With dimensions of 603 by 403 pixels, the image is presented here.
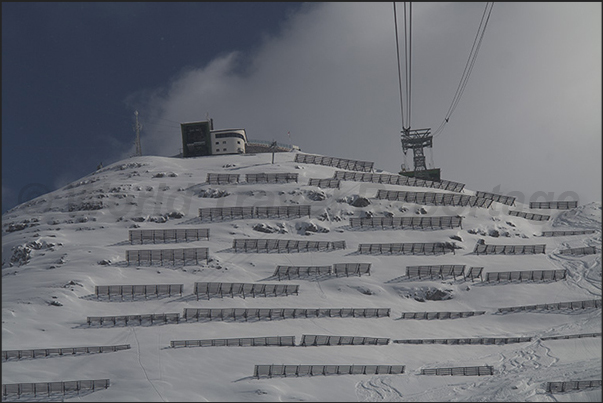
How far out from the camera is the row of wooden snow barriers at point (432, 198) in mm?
69125

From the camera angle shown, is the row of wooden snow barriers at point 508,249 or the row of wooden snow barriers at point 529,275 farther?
the row of wooden snow barriers at point 508,249

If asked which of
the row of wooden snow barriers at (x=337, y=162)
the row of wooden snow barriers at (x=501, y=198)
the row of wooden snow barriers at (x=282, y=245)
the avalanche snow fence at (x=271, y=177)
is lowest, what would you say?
the row of wooden snow barriers at (x=282, y=245)

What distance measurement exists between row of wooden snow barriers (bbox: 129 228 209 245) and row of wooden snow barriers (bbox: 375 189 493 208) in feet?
84.9

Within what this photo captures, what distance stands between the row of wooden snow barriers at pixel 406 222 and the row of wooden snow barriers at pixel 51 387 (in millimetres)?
39160

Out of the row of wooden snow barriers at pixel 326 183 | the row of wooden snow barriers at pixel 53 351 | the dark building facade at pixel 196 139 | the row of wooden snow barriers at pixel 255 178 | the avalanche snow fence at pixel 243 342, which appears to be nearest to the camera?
the row of wooden snow barriers at pixel 53 351

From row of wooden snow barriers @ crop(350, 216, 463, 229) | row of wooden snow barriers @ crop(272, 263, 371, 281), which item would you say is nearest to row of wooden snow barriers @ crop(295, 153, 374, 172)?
row of wooden snow barriers @ crop(350, 216, 463, 229)

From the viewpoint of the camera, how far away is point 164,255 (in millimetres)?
52469

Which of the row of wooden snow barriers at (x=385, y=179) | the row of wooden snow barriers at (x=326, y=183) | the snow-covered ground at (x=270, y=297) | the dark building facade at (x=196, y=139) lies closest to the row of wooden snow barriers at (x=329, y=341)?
the snow-covered ground at (x=270, y=297)

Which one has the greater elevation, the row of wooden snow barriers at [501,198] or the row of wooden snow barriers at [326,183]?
the row of wooden snow barriers at [326,183]

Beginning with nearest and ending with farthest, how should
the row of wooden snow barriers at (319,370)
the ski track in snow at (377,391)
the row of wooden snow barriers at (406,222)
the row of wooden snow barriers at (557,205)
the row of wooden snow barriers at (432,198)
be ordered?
the ski track in snow at (377,391) < the row of wooden snow barriers at (319,370) < the row of wooden snow barriers at (406,222) < the row of wooden snow barriers at (432,198) < the row of wooden snow barriers at (557,205)

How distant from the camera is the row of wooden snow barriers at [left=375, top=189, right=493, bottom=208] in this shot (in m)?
69.1

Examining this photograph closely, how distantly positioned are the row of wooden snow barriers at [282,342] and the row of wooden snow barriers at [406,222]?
2640 cm

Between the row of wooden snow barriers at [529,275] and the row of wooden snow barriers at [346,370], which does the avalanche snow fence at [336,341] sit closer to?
the row of wooden snow barriers at [346,370]

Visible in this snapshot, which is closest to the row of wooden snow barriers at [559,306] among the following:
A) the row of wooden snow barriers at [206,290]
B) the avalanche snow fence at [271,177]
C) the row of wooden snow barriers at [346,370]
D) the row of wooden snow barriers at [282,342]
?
the row of wooden snow barriers at [346,370]
